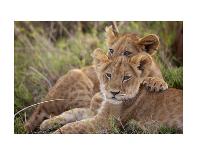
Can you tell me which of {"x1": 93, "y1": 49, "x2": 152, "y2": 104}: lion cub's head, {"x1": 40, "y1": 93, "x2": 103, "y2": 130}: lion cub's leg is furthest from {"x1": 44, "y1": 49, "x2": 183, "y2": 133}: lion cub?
{"x1": 40, "y1": 93, "x2": 103, "y2": 130}: lion cub's leg

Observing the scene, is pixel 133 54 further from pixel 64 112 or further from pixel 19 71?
pixel 19 71

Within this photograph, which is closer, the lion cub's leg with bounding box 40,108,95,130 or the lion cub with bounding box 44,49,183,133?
the lion cub with bounding box 44,49,183,133

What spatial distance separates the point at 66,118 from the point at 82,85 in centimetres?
30

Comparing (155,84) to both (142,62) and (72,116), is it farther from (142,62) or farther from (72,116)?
(72,116)

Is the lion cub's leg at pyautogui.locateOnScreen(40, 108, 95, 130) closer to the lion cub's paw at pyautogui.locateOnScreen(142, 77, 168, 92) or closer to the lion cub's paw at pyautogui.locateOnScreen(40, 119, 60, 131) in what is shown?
the lion cub's paw at pyautogui.locateOnScreen(40, 119, 60, 131)

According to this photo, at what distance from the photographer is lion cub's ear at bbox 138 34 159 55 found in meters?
5.57

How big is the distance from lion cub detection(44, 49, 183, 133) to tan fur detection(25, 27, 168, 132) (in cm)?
9

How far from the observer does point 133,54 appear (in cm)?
556

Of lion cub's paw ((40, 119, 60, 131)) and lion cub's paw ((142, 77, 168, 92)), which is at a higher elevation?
lion cub's paw ((142, 77, 168, 92))

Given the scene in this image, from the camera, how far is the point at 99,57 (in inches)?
224
